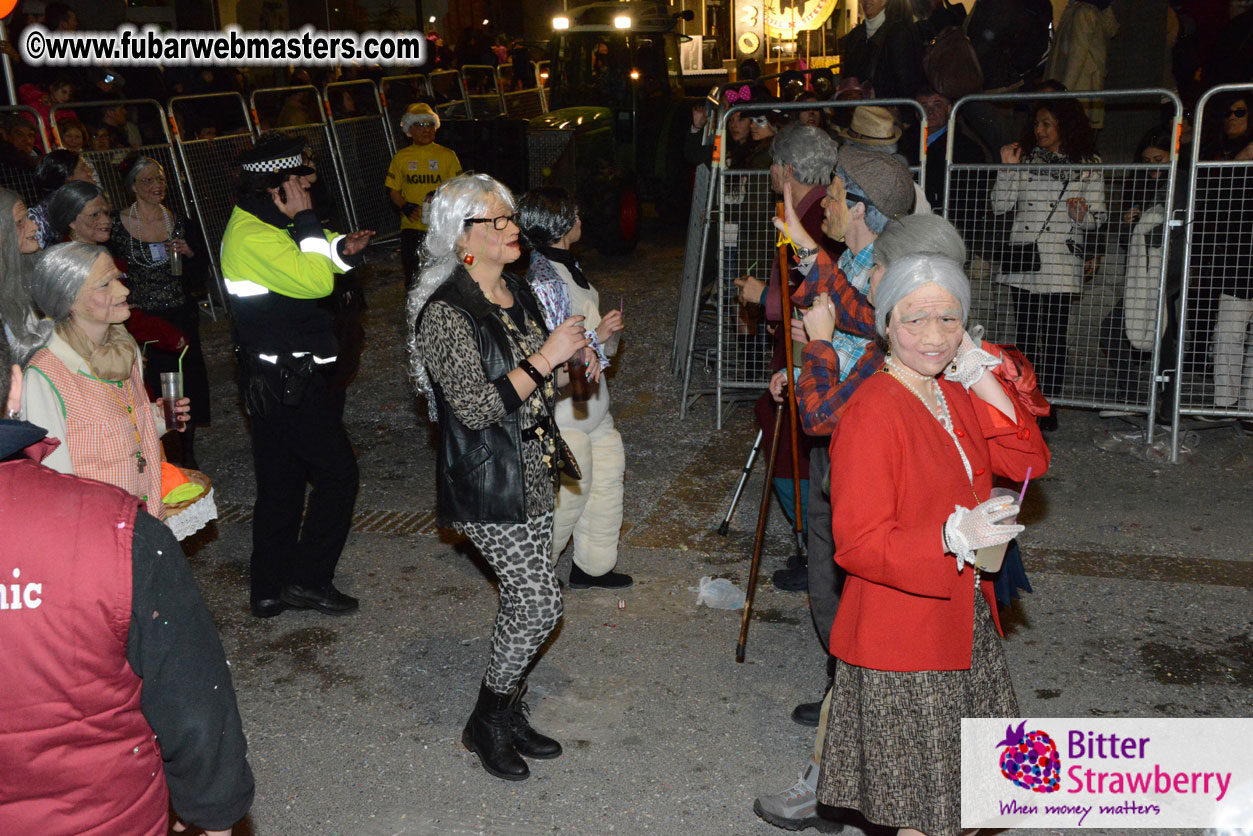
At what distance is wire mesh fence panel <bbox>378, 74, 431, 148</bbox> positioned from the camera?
14578mm

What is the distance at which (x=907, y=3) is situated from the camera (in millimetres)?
10766

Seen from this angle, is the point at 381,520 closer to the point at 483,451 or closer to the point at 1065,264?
the point at 483,451

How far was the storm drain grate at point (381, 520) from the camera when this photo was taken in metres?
6.27

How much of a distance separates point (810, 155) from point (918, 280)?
5.94 ft

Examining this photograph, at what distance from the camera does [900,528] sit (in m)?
2.69

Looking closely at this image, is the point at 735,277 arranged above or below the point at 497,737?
above

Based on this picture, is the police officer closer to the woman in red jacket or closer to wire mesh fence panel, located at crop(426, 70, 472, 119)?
the woman in red jacket

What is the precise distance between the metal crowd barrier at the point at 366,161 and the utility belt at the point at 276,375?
8.93 metres

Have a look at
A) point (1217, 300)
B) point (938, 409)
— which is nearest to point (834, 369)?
point (938, 409)

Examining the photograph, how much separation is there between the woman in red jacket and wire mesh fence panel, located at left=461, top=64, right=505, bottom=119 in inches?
541

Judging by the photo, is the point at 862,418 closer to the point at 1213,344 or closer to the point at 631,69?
the point at 1213,344

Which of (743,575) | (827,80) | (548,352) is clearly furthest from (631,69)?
(548,352)

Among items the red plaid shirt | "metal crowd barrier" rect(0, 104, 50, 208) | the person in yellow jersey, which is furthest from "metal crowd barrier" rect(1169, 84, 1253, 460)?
"metal crowd barrier" rect(0, 104, 50, 208)

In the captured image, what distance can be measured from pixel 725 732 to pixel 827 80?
988 cm
